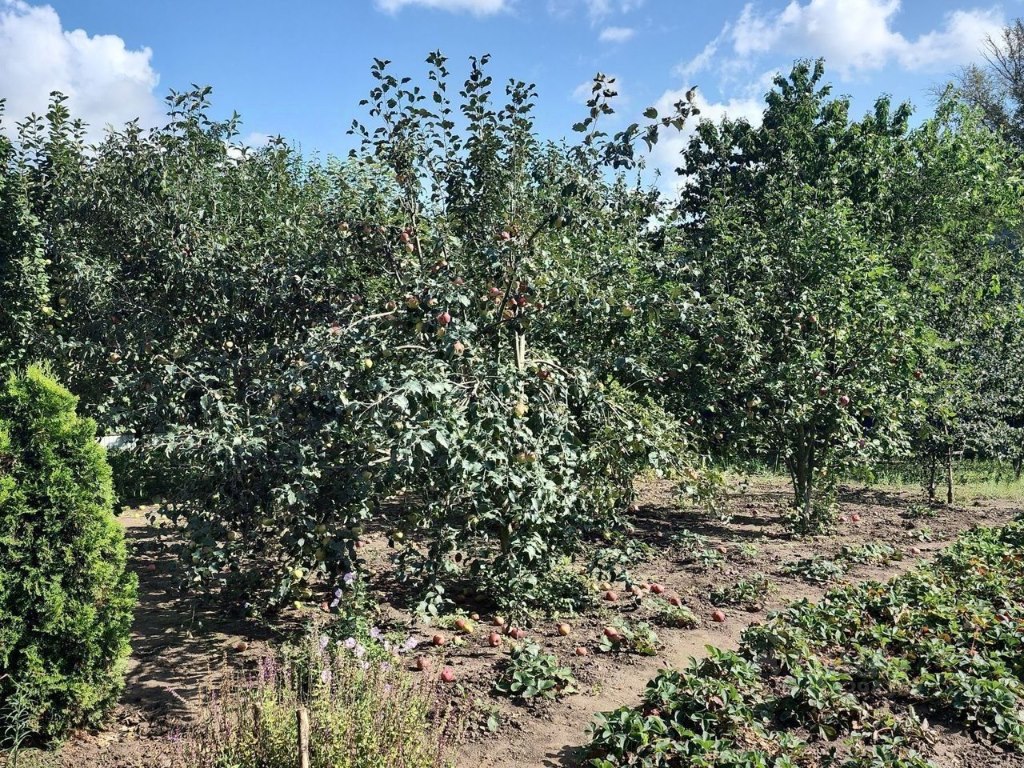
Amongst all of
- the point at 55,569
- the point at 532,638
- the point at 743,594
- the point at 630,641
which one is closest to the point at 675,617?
the point at 630,641

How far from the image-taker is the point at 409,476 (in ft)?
13.5

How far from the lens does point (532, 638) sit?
14.9ft

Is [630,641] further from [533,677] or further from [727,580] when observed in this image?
[727,580]

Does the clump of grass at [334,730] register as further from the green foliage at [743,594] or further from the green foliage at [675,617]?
the green foliage at [743,594]

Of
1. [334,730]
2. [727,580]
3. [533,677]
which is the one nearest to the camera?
[334,730]

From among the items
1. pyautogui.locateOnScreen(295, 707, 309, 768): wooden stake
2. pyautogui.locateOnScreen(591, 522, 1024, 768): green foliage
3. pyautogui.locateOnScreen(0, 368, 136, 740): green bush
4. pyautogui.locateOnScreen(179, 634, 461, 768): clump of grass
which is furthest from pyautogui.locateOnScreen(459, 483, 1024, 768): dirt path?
pyautogui.locateOnScreen(0, 368, 136, 740): green bush

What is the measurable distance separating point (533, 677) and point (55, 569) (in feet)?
7.30

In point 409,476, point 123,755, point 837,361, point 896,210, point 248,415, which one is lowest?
point 123,755

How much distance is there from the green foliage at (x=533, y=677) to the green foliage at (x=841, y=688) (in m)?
0.45

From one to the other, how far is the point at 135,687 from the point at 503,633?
1.97m

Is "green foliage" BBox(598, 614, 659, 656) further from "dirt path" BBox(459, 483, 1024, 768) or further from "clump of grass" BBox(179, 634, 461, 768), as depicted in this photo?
"clump of grass" BBox(179, 634, 461, 768)

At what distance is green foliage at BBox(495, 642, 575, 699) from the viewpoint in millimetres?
3811

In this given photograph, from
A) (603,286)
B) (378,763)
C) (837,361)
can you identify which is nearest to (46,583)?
(378,763)

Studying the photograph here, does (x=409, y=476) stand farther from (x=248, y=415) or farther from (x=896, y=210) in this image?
(x=896, y=210)
